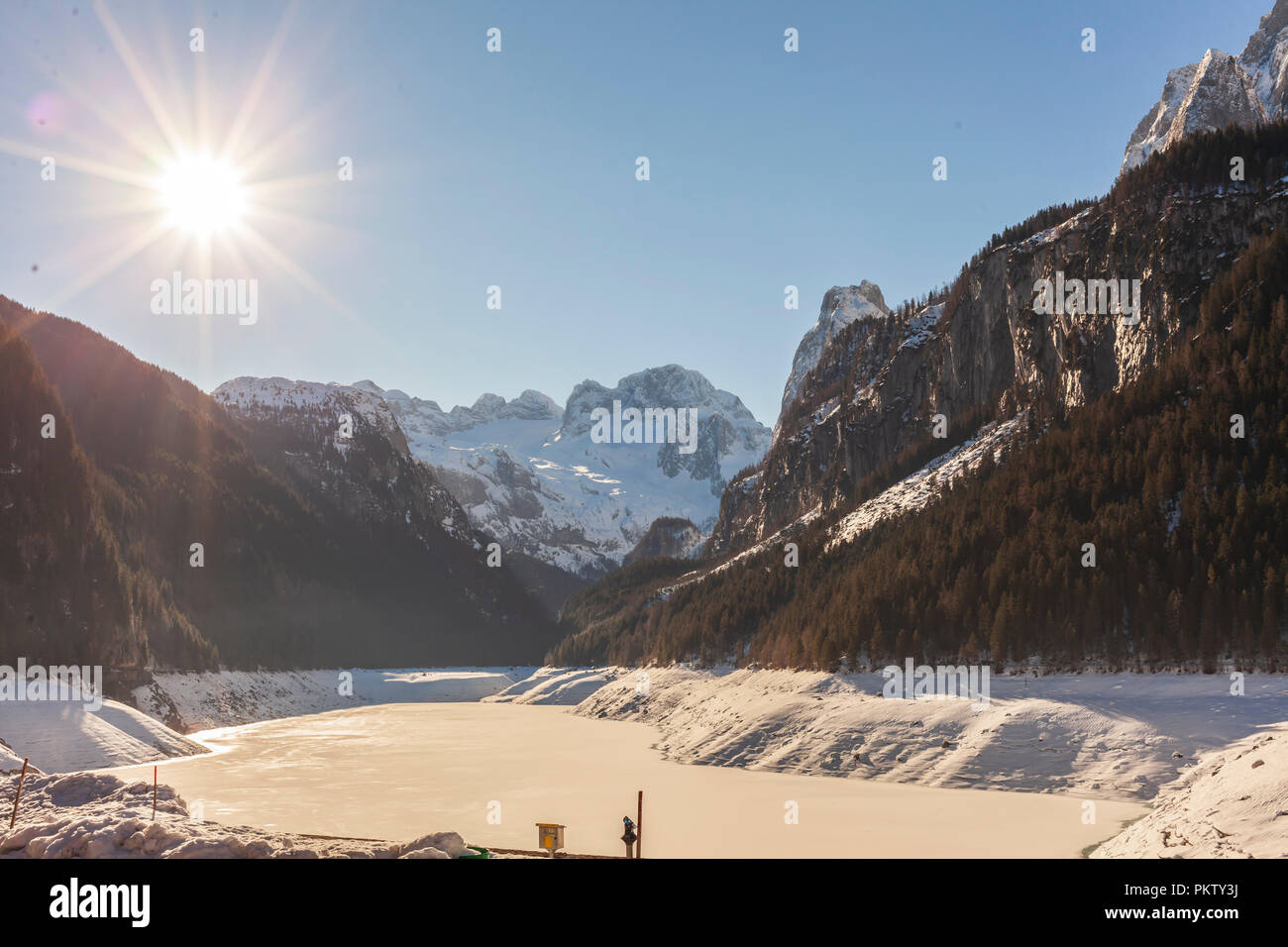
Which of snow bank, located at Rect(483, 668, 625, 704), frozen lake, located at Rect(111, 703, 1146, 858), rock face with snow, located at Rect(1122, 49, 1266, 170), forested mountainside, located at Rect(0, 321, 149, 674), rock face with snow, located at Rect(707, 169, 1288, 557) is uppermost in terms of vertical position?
rock face with snow, located at Rect(1122, 49, 1266, 170)

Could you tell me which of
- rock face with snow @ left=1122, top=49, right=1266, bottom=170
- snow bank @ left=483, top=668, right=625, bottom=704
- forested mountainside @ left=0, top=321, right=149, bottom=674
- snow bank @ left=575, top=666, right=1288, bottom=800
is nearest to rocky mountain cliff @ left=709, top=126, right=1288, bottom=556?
rock face with snow @ left=1122, top=49, right=1266, bottom=170

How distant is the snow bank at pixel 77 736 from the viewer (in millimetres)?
64562

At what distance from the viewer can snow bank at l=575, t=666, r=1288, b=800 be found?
48281mm

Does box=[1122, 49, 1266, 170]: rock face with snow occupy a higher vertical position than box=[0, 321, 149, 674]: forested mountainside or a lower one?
higher

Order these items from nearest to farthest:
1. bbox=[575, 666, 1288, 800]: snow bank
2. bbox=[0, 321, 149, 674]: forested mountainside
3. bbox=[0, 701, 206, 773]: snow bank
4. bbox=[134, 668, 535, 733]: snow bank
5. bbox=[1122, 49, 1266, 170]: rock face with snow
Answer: bbox=[575, 666, 1288, 800]: snow bank
bbox=[0, 701, 206, 773]: snow bank
bbox=[0, 321, 149, 674]: forested mountainside
bbox=[134, 668, 535, 733]: snow bank
bbox=[1122, 49, 1266, 170]: rock face with snow

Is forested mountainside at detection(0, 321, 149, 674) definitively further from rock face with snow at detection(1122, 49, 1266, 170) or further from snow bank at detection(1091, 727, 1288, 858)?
rock face with snow at detection(1122, 49, 1266, 170)

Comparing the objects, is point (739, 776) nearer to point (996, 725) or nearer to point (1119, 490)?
point (996, 725)

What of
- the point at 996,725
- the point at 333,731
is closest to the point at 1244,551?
the point at 996,725

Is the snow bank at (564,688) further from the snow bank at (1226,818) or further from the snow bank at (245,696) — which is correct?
the snow bank at (1226,818)

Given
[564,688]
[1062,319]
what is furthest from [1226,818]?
[564,688]

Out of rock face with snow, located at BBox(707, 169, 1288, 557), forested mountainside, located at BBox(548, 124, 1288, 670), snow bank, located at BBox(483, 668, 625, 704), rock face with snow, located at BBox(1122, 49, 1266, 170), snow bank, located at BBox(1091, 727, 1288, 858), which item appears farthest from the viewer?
rock face with snow, located at BBox(1122, 49, 1266, 170)

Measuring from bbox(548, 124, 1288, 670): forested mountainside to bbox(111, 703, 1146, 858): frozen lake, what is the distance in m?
27.3

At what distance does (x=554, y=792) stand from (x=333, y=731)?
7117 cm

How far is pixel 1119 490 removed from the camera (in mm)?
82438
